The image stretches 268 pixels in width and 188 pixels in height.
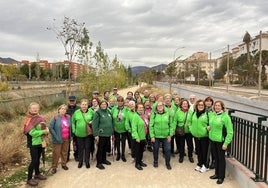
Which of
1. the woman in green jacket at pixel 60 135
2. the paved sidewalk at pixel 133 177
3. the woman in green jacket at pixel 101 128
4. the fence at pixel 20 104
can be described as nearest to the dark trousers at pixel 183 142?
the paved sidewalk at pixel 133 177

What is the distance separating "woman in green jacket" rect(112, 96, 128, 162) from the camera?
7.52m

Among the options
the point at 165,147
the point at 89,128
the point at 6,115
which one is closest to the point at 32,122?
the point at 89,128

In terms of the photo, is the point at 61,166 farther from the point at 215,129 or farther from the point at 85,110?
the point at 215,129

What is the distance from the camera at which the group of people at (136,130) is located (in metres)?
5.88

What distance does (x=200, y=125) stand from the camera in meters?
6.50

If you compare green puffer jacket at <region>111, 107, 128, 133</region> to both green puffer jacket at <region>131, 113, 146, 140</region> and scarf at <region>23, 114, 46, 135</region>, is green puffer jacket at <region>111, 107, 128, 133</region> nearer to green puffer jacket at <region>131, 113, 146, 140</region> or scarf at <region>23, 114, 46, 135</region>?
green puffer jacket at <region>131, 113, 146, 140</region>

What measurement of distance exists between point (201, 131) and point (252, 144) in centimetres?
106

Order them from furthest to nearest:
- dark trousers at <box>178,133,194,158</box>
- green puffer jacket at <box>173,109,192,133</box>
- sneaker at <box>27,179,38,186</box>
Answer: dark trousers at <box>178,133,194,158</box>
green puffer jacket at <box>173,109,192,133</box>
sneaker at <box>27,179,38,186</box>

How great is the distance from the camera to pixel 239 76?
87.4ft

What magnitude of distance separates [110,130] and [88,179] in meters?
1.39

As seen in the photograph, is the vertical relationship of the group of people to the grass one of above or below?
above

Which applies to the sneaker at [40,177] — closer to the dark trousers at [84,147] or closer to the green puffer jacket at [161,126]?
the dark trousers at [84,147]

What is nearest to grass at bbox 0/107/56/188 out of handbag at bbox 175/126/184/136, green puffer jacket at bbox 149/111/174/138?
green puffer jacket at bbox 149/111/174/138

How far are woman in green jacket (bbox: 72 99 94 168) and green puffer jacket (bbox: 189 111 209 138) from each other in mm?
2397
